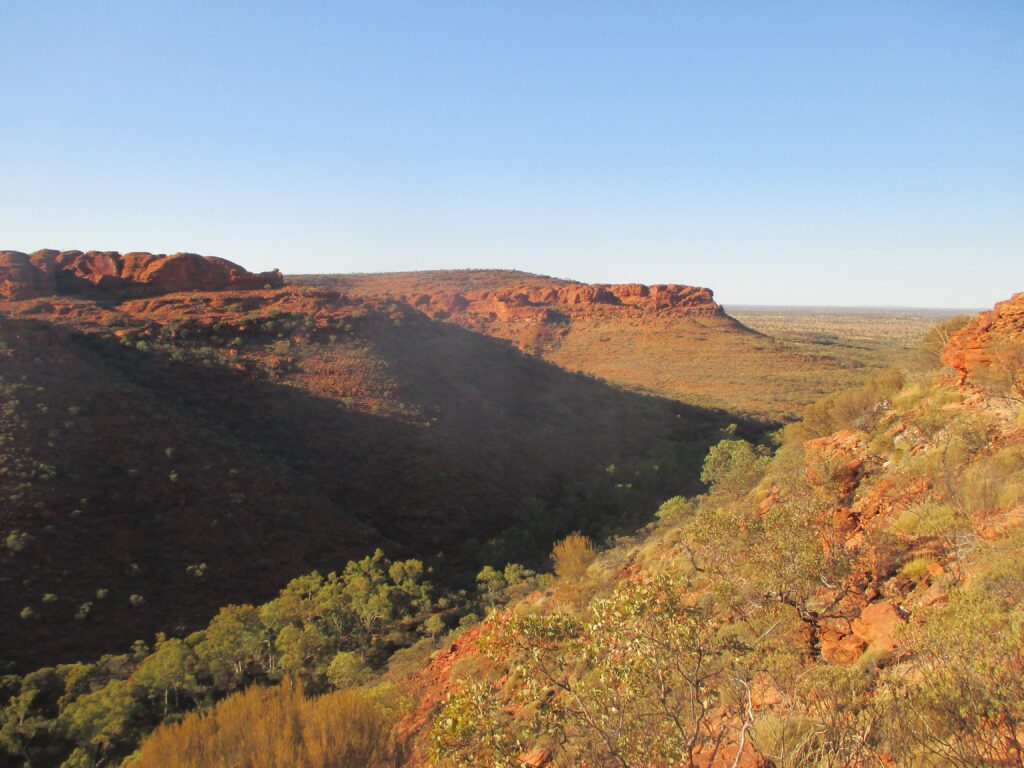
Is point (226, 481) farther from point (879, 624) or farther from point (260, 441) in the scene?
point (879, 624)

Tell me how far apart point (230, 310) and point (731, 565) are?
32.4m

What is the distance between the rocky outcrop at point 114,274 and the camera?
34.3 m

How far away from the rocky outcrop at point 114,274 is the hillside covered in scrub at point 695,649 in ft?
103

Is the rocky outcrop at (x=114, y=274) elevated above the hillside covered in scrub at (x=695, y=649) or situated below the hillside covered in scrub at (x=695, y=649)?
above

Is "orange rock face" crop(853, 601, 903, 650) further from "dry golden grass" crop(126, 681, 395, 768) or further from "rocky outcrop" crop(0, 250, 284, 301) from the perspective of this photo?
"rocky outcrop" crop(0, 250, 284, 301)

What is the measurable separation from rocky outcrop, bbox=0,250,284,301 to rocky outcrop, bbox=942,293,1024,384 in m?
40.8

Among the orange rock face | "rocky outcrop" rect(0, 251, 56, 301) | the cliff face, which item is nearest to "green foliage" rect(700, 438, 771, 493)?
the orange rock face

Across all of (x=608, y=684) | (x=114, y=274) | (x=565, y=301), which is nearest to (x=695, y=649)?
(x=608, y=684)

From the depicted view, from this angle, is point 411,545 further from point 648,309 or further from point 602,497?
point 648,309

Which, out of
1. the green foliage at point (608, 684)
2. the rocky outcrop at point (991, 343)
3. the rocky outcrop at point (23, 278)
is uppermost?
the rocky outcrop at point (23, 278)

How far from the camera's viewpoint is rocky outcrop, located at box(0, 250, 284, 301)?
34.3 m

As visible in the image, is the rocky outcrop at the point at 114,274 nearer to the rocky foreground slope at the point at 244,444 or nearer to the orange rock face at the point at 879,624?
the rocky foreground slope at the point at 244,444

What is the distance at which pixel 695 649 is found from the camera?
4.02 metres

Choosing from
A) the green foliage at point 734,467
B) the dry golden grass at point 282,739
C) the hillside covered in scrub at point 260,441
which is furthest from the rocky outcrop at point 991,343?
the dry golden grass at point 282,739
